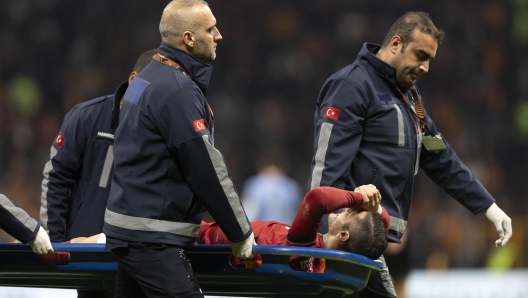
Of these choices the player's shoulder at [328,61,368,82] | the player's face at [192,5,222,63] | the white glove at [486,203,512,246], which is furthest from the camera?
the white glove at [486,203,512,246]

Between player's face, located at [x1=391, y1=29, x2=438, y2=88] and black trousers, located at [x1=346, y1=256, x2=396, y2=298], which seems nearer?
black trousers, located at [x1=346, y1=256, x2=396, y2=298]

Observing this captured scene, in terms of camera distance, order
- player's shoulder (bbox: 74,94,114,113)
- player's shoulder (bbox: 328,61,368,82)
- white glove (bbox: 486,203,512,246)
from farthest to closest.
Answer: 1. player's shoulder (bbox: 74,94,114,113)
2. white glove (bbox: 486,203,512,246)
3. player's shoulder (bbox: 328,61,368,82)

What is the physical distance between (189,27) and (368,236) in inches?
47.4

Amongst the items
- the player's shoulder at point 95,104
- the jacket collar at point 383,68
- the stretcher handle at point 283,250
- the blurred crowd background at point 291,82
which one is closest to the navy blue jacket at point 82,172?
the player's shoulder at point 95,104

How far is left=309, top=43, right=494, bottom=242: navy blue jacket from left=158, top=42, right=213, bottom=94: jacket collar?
28.1 inches

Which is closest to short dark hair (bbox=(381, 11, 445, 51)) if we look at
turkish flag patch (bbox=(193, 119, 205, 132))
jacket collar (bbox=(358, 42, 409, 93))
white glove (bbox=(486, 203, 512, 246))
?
jacket collar (bbox=(358, 42, 409, 93))

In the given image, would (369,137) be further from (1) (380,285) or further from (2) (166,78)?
(2) (166,78)

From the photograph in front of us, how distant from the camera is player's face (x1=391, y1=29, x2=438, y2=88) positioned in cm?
417

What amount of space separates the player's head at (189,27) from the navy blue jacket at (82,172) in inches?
38.6

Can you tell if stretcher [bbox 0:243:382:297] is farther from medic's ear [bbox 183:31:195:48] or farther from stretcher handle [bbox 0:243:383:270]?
medic's ear [bbox 183:31:195:48]

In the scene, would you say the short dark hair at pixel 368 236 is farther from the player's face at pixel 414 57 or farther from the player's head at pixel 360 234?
A: the player's face at pixel 414 57

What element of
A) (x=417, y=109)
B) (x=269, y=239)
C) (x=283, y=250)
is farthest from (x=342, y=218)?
(x=417, y=109)

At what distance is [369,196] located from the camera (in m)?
3.72

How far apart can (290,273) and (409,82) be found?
1194 millimetres
